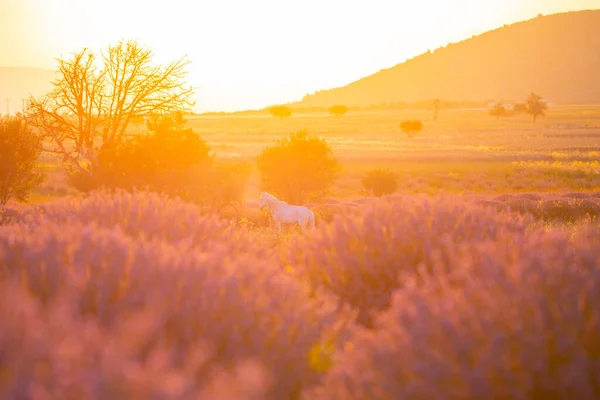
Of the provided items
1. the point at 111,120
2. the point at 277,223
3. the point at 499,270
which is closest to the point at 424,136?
the point at 111,120

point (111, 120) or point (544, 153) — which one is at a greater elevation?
point (111, 120)

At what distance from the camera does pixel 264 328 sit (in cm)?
387

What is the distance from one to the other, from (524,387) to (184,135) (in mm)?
20270

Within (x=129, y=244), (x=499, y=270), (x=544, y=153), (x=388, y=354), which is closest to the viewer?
A: (x=388, y=354)

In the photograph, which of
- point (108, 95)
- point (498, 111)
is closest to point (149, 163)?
point (108, 95)

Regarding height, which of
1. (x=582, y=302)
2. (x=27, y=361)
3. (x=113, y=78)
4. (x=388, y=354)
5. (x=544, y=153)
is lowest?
(x=544, y=153)

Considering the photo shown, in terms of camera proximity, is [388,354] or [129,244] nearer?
[388,354]

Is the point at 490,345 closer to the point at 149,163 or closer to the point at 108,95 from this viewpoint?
the point at 149,163

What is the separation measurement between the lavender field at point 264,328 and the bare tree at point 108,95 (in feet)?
59.1

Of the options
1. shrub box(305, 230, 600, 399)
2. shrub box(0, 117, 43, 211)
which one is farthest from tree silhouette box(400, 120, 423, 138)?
shrub box(305, 230, 600, 399)

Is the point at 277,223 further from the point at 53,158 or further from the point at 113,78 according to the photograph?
the point at 53,158

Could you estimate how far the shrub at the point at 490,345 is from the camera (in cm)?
300

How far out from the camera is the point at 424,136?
87.7 metres

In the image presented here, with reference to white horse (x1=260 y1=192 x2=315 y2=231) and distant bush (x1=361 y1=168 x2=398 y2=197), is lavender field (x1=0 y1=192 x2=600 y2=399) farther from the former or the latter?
distant bush (x1=361 y1=168 x2=398 y2=197)
